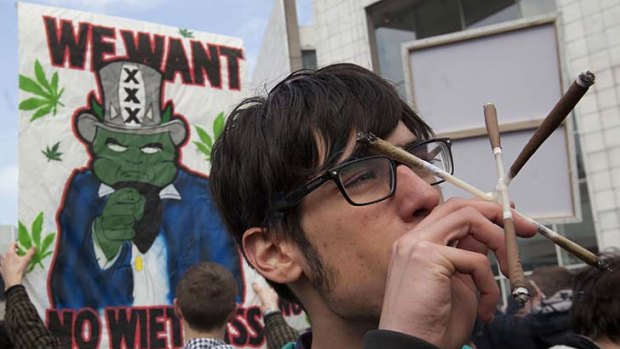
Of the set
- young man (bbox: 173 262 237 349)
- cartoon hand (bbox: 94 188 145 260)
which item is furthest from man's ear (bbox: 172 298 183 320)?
cartoon hand (bbox: 94 188 145 260)

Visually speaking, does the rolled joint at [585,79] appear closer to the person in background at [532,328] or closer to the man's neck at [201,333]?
Answer: the person in background at [532,328]

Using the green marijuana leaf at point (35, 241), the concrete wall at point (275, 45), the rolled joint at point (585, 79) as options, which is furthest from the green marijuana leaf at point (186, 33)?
the concrete wall at point (275, 45)

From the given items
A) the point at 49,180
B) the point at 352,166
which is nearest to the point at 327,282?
the point at 352,166

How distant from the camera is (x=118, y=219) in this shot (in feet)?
11.4

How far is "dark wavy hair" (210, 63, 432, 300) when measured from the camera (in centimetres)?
150

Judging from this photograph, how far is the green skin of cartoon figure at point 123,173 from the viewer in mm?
3455

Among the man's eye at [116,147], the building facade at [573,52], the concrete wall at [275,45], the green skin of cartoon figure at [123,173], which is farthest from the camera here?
the concrete wall at [275,45]

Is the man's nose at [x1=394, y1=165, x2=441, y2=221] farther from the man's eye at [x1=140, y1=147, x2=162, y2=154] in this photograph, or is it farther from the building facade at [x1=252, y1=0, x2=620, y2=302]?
the building facade at [x1=252, y1=0, x2=620, y2=302]

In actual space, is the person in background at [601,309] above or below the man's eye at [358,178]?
below

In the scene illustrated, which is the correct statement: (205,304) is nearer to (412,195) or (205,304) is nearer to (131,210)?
(131,210)

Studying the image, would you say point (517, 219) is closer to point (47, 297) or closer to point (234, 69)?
point (47, 297)

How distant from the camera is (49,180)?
11.0 ft

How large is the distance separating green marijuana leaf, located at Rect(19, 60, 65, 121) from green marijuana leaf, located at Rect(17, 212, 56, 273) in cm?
51

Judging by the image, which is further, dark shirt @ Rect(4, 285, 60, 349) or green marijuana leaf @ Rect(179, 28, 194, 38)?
green marijuana leaf @ Rect(179, 28, 194, 38)
